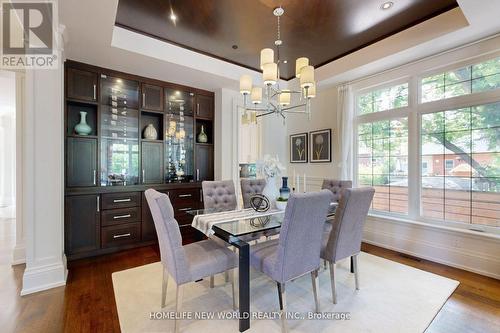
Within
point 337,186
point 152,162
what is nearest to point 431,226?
point 337,186

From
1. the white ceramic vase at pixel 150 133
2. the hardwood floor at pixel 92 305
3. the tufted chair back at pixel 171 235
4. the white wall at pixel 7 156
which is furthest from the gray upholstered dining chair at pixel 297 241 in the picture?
the white wall at pixel 7 156

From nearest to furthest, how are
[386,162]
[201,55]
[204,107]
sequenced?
[201,55]
[386,162]
[204,107]

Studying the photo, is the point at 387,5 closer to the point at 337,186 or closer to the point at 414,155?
the point at 414,155

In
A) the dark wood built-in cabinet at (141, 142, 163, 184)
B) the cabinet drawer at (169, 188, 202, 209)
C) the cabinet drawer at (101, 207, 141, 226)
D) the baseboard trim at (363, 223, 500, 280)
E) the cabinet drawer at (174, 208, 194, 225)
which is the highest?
the dark wood built-in cabinet at (141, 142, 163, 184)

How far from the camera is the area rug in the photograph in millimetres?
1792

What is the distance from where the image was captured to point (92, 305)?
6.69 feet

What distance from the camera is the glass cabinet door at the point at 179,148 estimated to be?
4004mm

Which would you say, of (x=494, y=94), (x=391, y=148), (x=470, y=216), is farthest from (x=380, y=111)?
(x=470, y=216)

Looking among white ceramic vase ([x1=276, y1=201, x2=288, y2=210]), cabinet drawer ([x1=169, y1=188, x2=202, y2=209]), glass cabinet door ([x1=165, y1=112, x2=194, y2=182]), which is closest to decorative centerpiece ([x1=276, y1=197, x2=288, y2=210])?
white ceramic vase ([x1=276, y1=201, x2=288, y2=210])

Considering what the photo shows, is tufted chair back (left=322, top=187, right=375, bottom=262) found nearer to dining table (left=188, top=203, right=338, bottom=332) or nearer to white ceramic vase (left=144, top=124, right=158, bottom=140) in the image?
dining table (left=188, top=203, right=338, bottom=332)

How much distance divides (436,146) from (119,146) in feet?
15.4

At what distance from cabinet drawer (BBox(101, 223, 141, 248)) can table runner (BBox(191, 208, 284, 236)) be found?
1.74 metres

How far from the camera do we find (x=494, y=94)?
2646mm

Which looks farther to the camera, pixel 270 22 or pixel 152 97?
pixel 152 97
